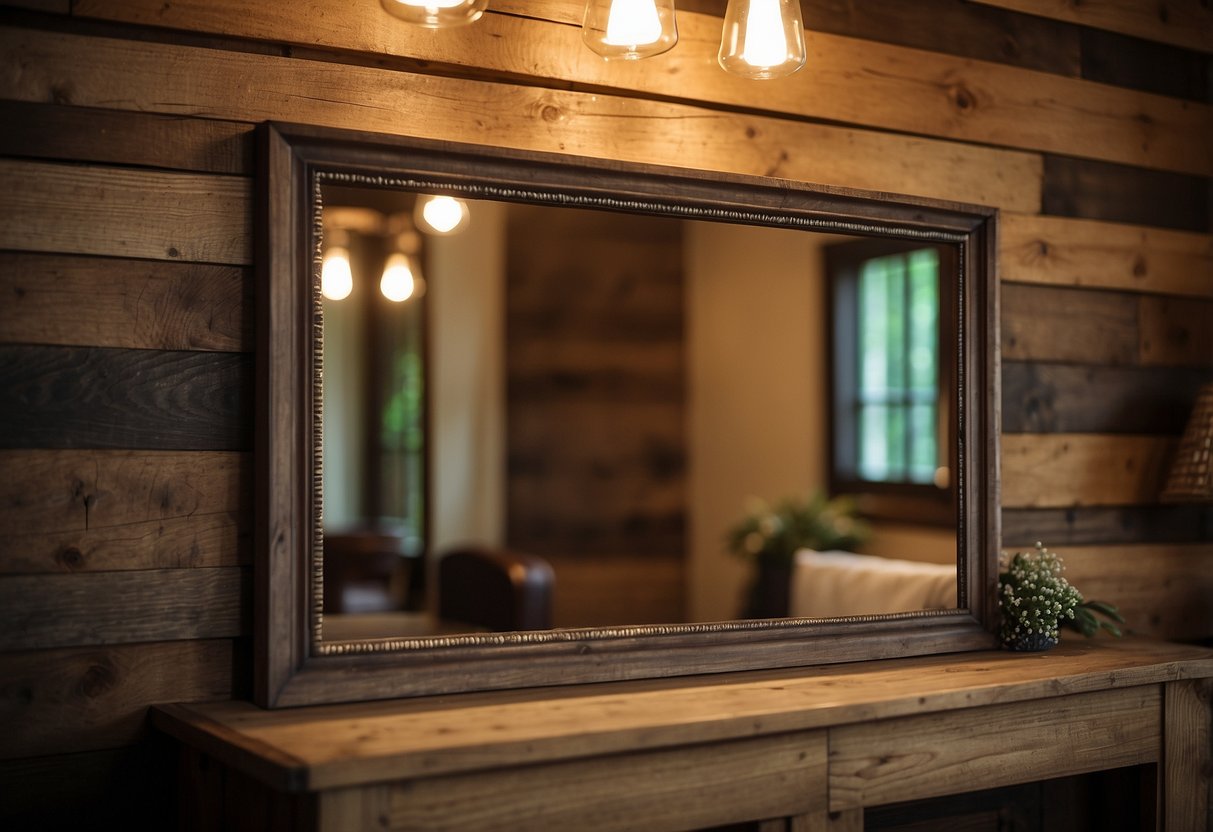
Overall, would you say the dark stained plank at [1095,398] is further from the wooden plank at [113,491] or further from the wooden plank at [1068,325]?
the wooden plank at [113,491]

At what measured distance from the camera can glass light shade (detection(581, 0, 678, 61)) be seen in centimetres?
179

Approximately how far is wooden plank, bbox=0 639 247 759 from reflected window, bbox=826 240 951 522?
83.4 inches

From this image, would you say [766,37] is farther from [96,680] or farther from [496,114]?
[96,680]

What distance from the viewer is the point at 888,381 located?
3.73 meters

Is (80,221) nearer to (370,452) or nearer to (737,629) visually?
(737,629)

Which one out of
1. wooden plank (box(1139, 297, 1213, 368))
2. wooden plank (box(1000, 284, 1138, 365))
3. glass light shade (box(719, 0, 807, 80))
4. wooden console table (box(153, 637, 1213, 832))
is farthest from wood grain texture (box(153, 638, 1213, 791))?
glass light shade (box(719, 0, 807, 80))

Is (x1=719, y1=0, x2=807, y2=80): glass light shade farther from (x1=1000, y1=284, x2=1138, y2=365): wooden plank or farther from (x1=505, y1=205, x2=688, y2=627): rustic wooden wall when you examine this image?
(x1=505, y1=205, x2=688, y2=627): rustic wooden wall

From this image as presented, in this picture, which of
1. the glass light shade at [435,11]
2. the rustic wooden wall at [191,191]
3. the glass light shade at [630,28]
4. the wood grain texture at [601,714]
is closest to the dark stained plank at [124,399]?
the rustic wooden wall at [191,191]

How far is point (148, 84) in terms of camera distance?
1.67m

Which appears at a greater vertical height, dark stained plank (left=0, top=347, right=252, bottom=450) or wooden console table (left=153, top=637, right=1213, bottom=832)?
dark stained plank (left=0, top=347, right=252, bottom=450)

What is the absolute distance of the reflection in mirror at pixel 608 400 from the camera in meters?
3.85

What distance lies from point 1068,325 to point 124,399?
1836mm

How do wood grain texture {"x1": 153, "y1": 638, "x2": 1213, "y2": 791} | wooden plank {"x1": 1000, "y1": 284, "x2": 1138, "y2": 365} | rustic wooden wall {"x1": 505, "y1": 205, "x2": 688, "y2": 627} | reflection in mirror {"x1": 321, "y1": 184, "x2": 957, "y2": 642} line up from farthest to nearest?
rustic wooden wall {"x1": 505, "y1": 205, "x2": 688, "y2": 627} → reflection in mirror {"x1": 321, "y1": 184, "x2": 957, "y2": 642} → wooden plank {"x1": 1000, "y1": 284, "x2": 1138, "y2": 365} → wood grain texture {"x1": 153, "y1": 638, "x2": 1213, "y2": 791}

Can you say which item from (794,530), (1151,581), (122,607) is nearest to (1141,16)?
(1151,581)
